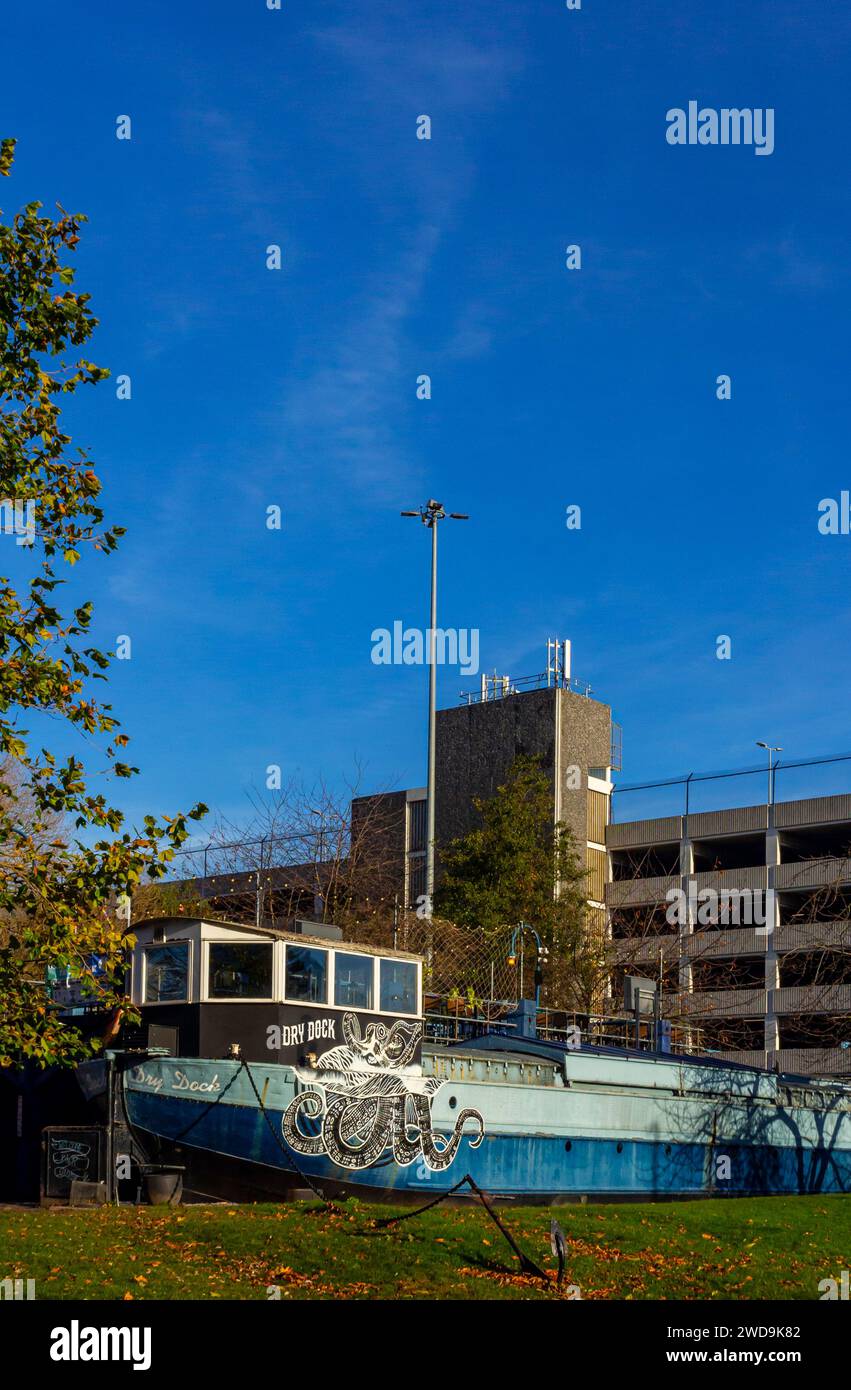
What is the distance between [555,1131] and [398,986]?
15.9ft

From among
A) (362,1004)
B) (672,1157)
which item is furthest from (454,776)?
(362,1004)

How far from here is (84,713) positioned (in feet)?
57.8

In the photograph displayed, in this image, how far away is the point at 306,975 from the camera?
25750 millimetres

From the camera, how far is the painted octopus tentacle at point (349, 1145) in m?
25.3

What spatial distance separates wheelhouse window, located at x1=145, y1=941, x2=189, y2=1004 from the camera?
25.8 metres

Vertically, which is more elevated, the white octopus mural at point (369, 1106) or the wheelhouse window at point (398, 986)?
the wheelhouse window at point (398, 986)

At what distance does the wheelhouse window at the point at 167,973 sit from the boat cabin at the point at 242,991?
Answer: 0.02m

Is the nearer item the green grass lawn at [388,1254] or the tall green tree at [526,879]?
the green grass lawn at [388,1254]

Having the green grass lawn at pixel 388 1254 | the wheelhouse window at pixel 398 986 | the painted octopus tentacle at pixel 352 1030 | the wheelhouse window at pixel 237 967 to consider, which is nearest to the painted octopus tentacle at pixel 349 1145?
the painted octopus tentacle at pixel 352 1030

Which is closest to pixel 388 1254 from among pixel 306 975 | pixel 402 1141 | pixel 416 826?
pixel 306 975

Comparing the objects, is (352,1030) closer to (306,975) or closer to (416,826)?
(306,975)

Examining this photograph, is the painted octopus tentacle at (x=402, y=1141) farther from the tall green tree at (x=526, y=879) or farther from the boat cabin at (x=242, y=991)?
the tall green tree at (x=526, y=879)
